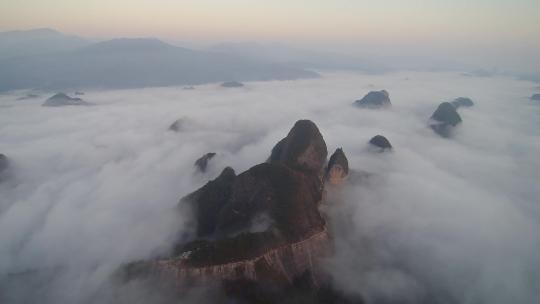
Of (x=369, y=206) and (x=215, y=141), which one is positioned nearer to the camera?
(x=369, y=206)

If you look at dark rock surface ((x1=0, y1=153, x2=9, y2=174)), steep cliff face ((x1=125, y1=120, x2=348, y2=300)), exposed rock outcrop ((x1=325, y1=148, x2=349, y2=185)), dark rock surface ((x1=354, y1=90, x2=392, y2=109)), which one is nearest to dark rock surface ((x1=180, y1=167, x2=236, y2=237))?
steep cliff face ((x1=125, y1=120, x2=348, y2=300))

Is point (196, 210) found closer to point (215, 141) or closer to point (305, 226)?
point (305, 226)

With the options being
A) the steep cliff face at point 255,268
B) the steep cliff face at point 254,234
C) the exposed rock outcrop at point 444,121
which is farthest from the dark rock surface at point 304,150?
the exposed rock outcrop at point 444,121

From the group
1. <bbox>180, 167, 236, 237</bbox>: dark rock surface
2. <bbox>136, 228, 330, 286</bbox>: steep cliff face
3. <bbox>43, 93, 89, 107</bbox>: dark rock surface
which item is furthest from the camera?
<bbox>43, 93, 89, 107</bbox>: dark rock surface

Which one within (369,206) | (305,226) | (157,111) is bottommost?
(157,111)

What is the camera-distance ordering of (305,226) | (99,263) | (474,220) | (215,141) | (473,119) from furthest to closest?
(473,119), (215,141), (474,220), (99,263), (305,226)

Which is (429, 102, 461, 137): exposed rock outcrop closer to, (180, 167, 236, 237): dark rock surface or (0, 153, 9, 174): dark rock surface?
(180, 167, 236, 237): dark rock surface

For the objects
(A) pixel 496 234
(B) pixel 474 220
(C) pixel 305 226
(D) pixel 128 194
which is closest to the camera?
(C) pixel 305 226

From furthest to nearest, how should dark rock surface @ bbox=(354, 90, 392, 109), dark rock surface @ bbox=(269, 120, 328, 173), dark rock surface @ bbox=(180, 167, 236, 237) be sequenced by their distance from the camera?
dark rock surface @ bbox=(354, 90, 392, 109)
dark rock surface @ bbox=(269, 120, 328, 173)
dark rock surface @ bbox=(180, 167, 236, 237)

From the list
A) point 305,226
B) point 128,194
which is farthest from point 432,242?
point 128,194
